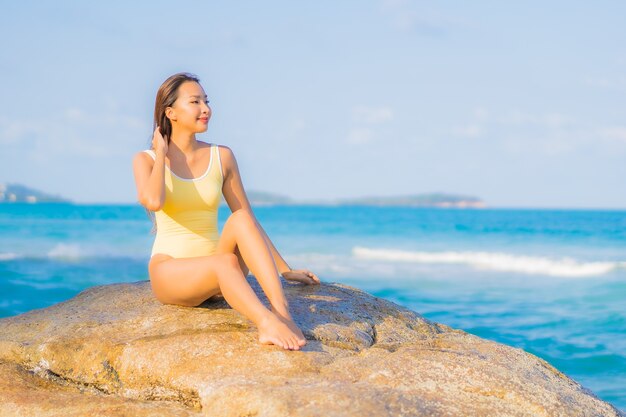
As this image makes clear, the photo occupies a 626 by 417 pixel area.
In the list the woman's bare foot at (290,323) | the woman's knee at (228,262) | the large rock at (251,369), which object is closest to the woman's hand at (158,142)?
the woman's knee at (228,262)

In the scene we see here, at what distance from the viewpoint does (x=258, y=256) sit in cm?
414

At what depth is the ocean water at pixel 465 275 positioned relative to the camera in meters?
9.79

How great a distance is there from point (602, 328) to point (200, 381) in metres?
8.51

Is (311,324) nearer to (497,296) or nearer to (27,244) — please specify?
(497,296)

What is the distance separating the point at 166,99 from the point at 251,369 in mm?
1949

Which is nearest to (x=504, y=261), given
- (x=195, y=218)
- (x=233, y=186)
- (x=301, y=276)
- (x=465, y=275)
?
(x=465, y=275)

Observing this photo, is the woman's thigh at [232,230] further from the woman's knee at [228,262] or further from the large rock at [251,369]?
the large rock at [251,369]

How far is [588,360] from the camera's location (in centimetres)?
855

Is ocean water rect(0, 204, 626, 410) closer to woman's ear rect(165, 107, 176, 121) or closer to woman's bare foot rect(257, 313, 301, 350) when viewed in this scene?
woman's bare foot rect(257, 313, 301, 350)

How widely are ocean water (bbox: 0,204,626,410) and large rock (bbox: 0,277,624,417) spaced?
3.62 meters

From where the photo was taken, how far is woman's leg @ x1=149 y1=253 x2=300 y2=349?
12.8ft

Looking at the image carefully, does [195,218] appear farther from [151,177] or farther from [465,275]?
[465,275]

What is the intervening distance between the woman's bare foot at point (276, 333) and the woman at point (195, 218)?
6 cm

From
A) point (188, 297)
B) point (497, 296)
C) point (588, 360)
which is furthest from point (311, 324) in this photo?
point (497, 296)
